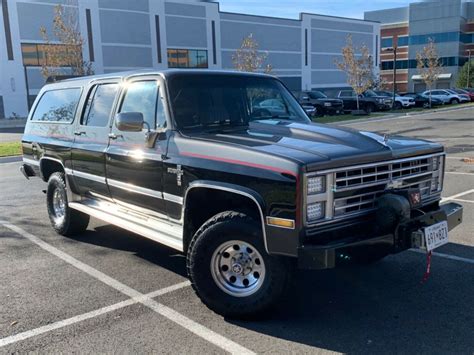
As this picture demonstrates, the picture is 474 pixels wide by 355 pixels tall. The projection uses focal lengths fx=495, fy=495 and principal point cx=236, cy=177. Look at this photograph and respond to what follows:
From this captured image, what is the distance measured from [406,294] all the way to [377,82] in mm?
60075

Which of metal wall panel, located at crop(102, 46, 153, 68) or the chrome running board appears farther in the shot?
metal wall panel, located at crop(102, 46, 153, 68)

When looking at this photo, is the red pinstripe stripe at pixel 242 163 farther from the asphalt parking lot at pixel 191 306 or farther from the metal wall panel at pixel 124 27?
the metal wall panel at pixel 124 27

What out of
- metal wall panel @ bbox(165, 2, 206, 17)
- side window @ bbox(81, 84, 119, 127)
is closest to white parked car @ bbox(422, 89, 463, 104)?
metal wall panel @ bbox(165, 2, 206, 17)

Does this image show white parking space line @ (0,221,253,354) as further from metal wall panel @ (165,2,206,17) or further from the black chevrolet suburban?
metal wall panel @ (165,2,206,17)

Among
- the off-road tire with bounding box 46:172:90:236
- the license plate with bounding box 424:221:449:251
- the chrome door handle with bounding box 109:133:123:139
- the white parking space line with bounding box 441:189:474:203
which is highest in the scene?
the chrome door handle with bounding box 109:133:123:139

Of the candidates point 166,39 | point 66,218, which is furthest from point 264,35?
point 66,218

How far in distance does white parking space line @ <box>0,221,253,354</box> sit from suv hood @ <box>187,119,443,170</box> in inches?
57.3

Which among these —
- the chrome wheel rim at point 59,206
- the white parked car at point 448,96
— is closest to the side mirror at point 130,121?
the chrome wheel rim at point 59,206

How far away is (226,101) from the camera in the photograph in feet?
16.8

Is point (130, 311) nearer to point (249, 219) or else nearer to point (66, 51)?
point (249, 219)

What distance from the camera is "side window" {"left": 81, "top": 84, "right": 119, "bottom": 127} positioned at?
5680mm

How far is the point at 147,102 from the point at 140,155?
57 centimetres

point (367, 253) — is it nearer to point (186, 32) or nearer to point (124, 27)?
point (124, 27)

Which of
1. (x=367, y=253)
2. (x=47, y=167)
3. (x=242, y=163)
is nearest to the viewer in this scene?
(x=367, y=253)
